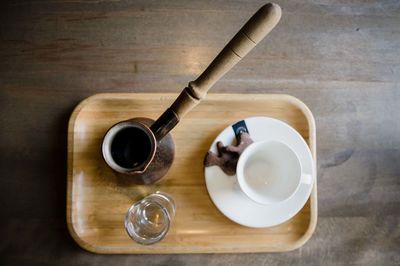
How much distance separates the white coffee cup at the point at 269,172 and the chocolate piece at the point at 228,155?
0.02 m

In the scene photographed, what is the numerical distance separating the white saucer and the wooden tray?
4 centimetres

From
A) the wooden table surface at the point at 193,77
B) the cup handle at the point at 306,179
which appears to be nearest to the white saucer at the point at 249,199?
the cup handle at the point at 306,179

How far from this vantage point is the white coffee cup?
2.11 ft

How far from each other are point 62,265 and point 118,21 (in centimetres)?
53

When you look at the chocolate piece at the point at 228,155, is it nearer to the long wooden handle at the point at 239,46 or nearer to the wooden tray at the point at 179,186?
the wooden tray at the point at 179,186

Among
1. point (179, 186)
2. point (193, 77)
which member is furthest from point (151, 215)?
point (193, 77)

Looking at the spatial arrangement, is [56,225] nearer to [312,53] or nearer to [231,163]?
[231,163]

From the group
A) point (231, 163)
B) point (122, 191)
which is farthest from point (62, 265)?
point (231, 163)

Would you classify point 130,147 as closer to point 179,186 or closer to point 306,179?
point 179,186

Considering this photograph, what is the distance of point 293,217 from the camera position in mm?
730

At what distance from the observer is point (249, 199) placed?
27.1 inches

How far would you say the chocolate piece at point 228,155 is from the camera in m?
0.68

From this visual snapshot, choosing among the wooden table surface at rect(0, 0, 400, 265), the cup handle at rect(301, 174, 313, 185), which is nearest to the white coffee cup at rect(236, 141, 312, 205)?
the cup handle at rect(301, 174, 313, 185)

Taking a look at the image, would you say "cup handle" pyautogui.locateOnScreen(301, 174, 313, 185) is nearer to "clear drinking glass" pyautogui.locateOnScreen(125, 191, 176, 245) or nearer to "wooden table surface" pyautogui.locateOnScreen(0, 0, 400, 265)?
"wooden table surface" pyautogui.locateOnScreen(0, 0, 400, 265)
